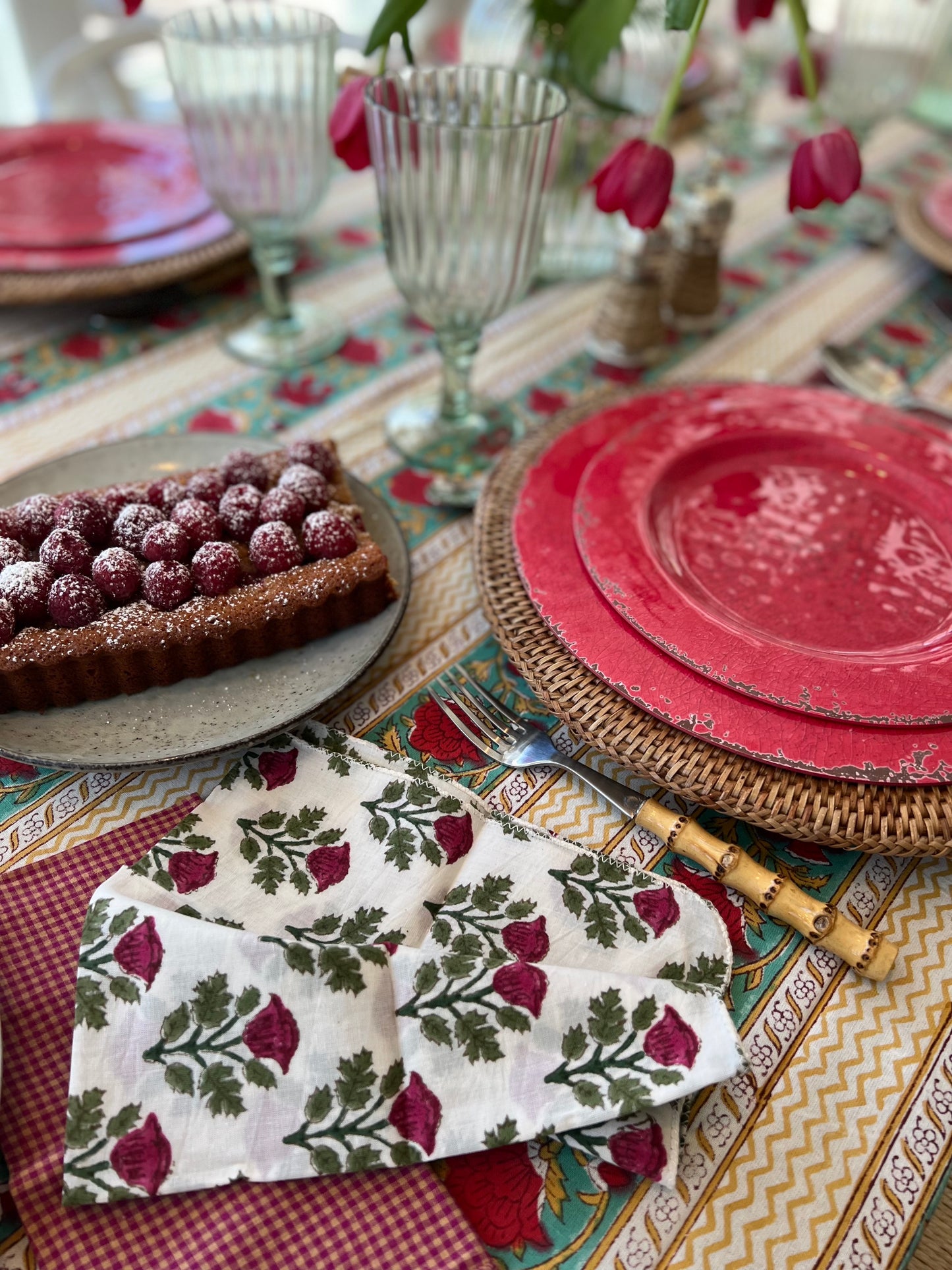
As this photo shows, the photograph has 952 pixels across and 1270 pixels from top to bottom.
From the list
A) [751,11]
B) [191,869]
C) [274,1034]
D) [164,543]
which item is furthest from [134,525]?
[751,11]

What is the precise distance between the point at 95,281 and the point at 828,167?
0.88m

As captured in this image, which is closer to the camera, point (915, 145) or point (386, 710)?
point (386, 710)

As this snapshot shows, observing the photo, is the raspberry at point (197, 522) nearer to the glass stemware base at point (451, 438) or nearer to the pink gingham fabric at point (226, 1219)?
the glass stemware base at point (451, 438)

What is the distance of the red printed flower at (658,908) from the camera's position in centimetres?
61

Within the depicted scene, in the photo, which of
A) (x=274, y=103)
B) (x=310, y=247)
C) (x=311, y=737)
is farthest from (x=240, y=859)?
(x=310, y=247)

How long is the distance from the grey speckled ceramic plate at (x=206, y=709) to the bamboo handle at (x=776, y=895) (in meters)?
0.27

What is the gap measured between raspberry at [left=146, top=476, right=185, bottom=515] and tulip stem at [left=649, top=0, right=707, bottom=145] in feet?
1.90

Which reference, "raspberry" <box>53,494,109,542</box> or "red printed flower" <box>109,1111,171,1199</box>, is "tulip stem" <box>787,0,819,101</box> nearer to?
"raspberry" <box>53,494,109,542</box>

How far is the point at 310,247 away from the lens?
→ 146 centimetres

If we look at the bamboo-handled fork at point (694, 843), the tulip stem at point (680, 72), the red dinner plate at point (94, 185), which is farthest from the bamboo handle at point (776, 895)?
the red dinner plate at point (94, 185)

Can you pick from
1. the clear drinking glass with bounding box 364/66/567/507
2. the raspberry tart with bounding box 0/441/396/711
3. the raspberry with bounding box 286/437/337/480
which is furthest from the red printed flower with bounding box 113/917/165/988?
the clear drinking glass with bounding box 364/66/567/507

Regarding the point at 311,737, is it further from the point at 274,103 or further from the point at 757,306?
the point at 757,306

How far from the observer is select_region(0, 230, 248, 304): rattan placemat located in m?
1.16

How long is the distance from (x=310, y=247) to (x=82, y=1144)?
1311 millimetres
